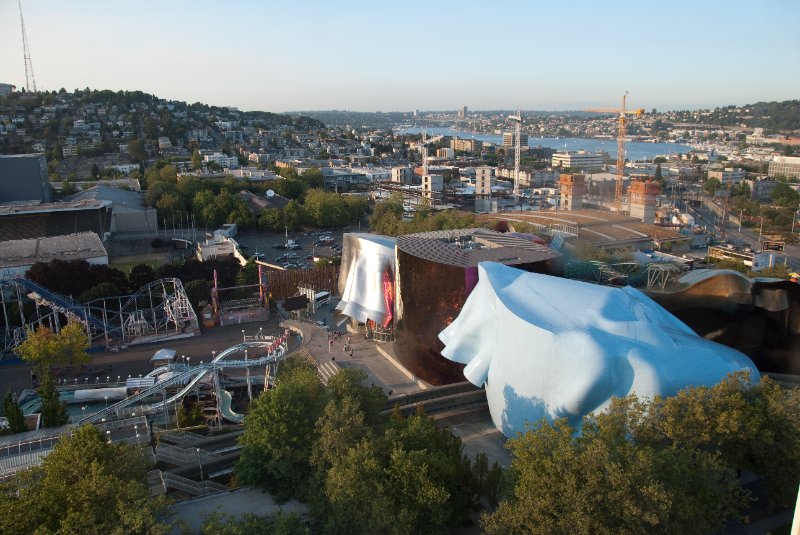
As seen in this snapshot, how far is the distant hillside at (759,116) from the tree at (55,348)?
104 m

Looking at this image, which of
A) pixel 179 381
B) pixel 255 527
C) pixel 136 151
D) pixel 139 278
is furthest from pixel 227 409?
pixel 136 151

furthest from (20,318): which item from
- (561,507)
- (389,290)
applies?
(561,507)

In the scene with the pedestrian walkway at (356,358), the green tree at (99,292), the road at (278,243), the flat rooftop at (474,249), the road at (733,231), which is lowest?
the road at (733,231)

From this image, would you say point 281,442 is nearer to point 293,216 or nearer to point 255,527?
point 255,527

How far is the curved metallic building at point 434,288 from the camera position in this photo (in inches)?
725

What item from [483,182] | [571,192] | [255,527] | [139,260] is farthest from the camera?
[483,182]

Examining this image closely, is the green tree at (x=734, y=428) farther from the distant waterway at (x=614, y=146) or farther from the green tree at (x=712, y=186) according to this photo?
the distant waterway at (x=614, y=146)

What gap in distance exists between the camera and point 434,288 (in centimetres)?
1870

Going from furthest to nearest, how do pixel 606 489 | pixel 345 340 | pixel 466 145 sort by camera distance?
pixel 466 145, pixel 345 340, pixel 606 489

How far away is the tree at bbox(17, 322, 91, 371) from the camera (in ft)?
66.4

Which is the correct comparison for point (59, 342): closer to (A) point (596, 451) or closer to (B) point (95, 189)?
(A) point (596, 451)

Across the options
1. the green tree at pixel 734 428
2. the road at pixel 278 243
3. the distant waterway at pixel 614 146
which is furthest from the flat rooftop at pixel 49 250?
the distant waterway at pixel 614 146

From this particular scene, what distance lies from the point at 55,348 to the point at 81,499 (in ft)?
40.0

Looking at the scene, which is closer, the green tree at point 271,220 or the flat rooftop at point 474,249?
the flat rooftop at point 474,249
